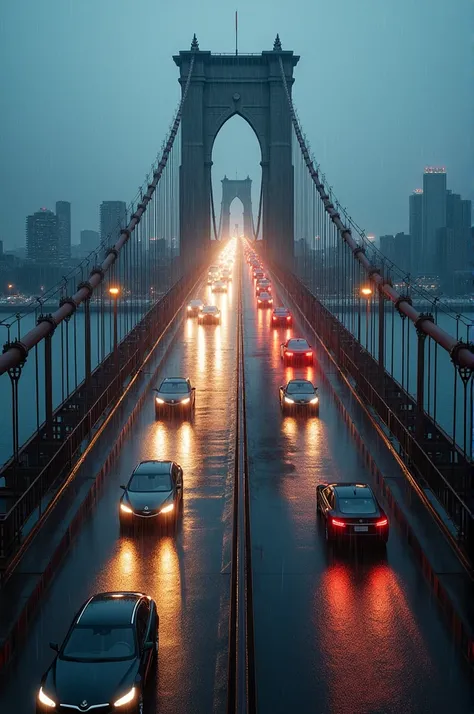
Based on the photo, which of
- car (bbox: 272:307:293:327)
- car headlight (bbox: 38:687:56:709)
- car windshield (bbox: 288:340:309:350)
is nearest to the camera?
car headlight (bbox: 38:687:56:709)

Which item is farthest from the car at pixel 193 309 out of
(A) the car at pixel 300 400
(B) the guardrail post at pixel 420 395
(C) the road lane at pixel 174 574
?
(B) the guardrail post at pixel 420 395

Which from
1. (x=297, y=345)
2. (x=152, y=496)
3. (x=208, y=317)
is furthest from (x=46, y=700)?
(x=208, y=317)

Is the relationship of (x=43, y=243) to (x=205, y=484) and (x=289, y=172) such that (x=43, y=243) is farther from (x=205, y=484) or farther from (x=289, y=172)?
(x=205, y=484)

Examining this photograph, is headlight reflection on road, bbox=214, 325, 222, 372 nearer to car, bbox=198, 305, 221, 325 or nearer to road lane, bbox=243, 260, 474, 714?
car, bbox=198, 305, 221, 325

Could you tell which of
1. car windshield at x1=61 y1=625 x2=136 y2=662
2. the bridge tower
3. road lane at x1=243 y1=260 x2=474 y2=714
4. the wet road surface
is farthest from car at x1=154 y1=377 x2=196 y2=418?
the bridge tower

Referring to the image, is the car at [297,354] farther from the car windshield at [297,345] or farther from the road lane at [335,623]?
the road lane at [335,623]

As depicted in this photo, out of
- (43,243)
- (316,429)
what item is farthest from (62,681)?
(43,243)
